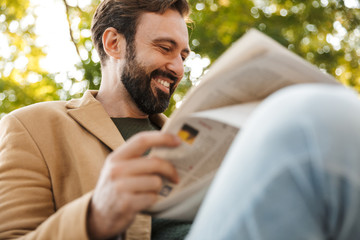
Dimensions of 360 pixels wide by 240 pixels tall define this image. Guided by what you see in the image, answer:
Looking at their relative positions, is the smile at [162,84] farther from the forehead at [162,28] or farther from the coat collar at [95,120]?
the coat collar at [95,120]

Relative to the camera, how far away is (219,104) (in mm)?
808

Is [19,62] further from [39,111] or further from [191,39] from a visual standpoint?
[39,111]

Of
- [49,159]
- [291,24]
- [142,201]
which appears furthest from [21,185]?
[291,24]

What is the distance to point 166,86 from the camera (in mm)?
1781

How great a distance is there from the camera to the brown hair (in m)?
1.82

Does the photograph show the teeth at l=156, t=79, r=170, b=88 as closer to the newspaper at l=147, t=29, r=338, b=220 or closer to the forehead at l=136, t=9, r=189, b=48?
the forehead at l=136, t=9, r=189, b=48

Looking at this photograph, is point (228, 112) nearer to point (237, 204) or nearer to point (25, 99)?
point (237, 204)

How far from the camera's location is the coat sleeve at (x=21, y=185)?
3.31ft

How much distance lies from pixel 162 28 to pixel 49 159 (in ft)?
2.75

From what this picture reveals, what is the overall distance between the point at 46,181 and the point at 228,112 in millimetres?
649

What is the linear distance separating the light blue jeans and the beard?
3.75 feet

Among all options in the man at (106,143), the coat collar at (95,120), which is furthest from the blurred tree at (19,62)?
the coat collar at (95,120)

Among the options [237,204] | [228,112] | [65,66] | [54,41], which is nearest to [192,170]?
[228,112]

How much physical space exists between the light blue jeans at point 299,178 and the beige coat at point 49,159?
52 cm
